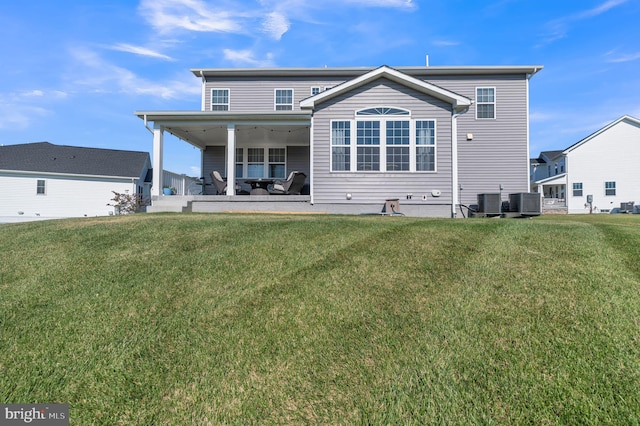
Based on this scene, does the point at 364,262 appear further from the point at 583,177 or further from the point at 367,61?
the point at 583,177

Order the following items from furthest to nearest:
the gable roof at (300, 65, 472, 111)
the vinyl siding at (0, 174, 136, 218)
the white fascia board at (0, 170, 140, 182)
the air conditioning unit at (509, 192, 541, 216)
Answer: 1. the vinyl siding at (0, 174, 136, 218)
2. the white fascia board at (0, 170, 140, 182)
3. the air conditioning unit at (509, 192, 541, 216)
4. the gable roof at (300, 65, 472, 111)

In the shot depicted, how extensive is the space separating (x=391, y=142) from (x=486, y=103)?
703 centimetres

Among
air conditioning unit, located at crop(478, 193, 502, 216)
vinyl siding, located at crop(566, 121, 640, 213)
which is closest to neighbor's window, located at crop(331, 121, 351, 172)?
air conditioning unit, located at crop(478, 193, 502, 216)

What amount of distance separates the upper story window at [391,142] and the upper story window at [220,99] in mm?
7920

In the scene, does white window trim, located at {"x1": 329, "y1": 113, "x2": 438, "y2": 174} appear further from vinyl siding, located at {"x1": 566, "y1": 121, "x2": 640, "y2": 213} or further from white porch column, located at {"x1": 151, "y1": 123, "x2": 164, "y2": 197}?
vinyl siding, located at {"x1": 566, "y1": 121, "x2": 640, "y2": 213}

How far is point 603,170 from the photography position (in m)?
28.9

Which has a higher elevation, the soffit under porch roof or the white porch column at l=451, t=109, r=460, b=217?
the soffit under porch roof

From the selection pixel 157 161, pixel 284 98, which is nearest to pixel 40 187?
pixel 157 161

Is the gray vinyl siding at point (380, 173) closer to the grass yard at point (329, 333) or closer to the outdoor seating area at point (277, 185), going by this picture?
the outdoor seating area at point (277, 185)

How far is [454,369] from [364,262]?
213 cm

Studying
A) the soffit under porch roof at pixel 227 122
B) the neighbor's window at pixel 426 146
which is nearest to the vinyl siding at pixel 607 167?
the neighbor's window at pixel 426 146

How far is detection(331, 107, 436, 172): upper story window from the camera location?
1234cm

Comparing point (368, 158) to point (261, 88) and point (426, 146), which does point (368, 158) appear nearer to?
point (426, 146)

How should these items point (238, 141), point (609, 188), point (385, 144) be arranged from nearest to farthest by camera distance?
point (385, 144), point (238, 141), point (609, 188)
